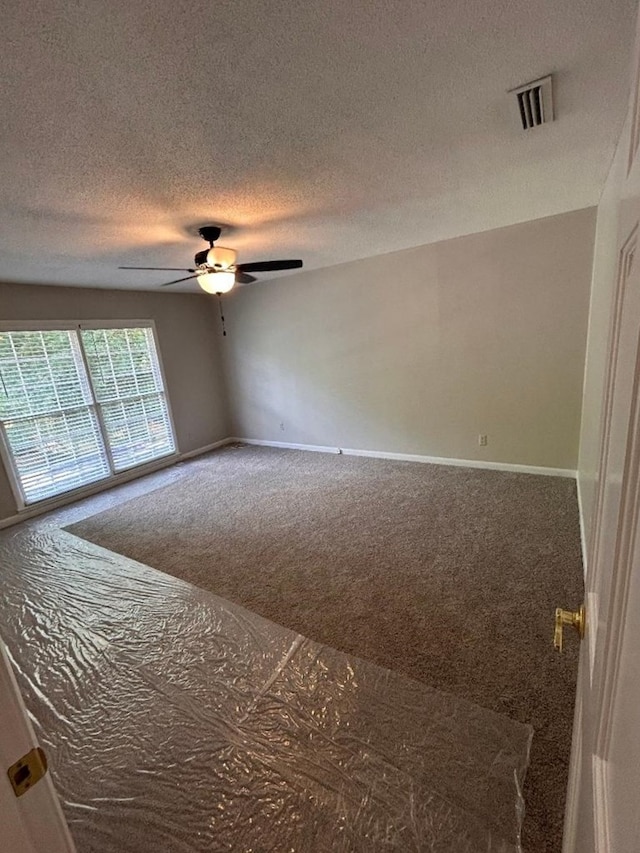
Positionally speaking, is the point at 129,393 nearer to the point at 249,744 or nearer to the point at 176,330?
the point at 176,330

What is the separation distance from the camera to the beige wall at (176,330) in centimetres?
393

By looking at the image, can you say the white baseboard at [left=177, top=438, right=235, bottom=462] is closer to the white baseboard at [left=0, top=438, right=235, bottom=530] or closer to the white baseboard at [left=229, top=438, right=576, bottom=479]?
the white baseboard at [left=0, top=438, right=235, bottom=530]

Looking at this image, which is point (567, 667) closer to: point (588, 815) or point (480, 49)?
point (588, 815)

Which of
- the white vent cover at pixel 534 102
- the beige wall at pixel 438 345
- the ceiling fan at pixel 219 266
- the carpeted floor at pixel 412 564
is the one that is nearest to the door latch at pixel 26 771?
the carpeted floor at pixel 412 564

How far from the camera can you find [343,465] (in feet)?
15.5

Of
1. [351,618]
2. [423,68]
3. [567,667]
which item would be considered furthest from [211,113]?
[567,667]

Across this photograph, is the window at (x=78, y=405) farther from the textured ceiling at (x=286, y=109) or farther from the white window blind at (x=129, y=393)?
the textured ceiling at (x=286, y=109)

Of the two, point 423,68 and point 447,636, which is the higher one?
point 423,68

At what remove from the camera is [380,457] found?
485 centimetres

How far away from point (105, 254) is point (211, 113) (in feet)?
7.21

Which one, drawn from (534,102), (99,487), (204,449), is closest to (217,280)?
(534,102)

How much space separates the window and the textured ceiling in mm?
1659

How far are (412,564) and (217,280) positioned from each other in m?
2.52

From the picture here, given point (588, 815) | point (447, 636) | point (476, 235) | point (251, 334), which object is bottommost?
point (447, 636)
